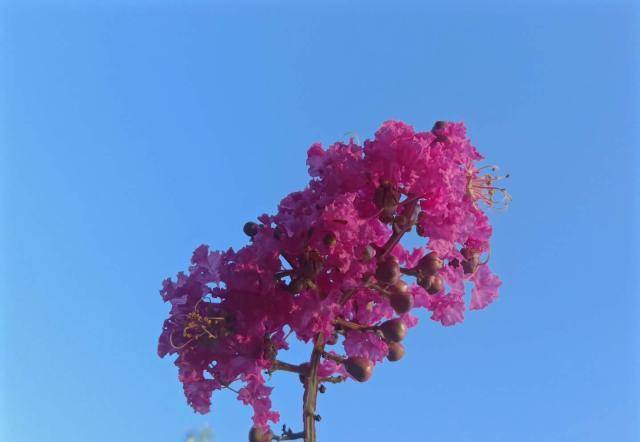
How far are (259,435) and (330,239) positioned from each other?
0.95 metres

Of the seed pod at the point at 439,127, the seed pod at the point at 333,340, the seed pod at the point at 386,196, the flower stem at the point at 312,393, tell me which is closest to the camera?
the flower stem at the point at 312,393

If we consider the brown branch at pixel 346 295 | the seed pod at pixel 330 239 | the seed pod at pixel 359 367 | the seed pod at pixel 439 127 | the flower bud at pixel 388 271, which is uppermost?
the seed pod at pixel 439 127

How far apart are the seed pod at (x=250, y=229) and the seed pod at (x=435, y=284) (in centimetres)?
87

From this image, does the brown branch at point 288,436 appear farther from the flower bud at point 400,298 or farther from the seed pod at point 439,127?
the seed pod at point 439,127


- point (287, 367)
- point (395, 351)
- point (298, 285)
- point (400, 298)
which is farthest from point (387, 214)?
point (287, 367)

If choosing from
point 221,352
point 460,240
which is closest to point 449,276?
point 460,240

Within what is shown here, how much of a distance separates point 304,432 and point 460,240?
3.87 feet

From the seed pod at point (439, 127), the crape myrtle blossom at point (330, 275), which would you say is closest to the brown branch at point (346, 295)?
the crape myrtle blossom at point (330, 275)

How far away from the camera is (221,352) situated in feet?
10.8

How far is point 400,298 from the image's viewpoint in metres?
3.16

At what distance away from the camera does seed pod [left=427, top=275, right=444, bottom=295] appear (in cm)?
321

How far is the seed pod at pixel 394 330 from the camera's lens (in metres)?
3.15

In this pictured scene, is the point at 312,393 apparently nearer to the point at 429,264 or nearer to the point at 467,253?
the point at 429,264

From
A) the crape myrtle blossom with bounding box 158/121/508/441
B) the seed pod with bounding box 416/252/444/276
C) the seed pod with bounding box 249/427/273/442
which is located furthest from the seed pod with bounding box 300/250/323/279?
the seed pod with bounding box 249/427/273/442
